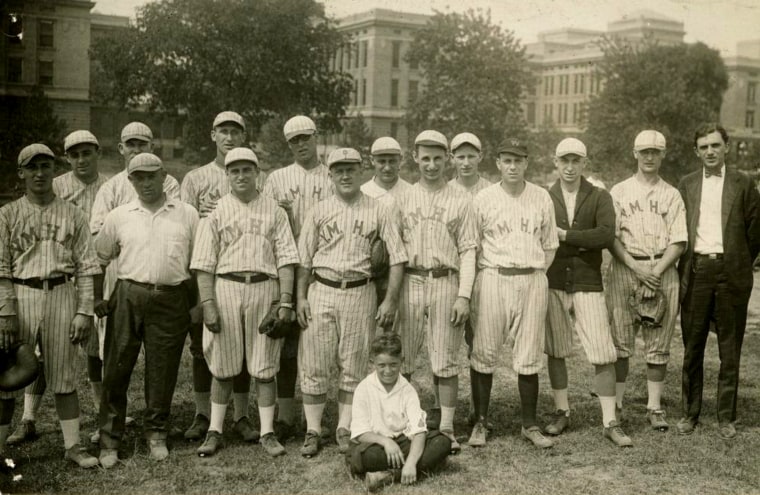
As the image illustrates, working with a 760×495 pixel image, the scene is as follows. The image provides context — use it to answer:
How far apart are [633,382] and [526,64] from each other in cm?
3944

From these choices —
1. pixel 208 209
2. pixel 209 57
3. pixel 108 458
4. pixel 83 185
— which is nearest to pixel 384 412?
pixel 108 458

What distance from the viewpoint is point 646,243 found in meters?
6.36

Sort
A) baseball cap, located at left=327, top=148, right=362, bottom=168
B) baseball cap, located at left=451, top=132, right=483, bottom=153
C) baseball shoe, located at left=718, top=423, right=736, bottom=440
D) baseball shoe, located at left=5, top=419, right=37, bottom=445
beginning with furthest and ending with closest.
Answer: baseball cap, located at left=451, top=132, right=483, bottom=153
baseball shoe, located at left=718, top=423, right=736, bottom=440
baseball shoe, located at left=5, top=419, right=37, bottom=445
baseball cap, located at left=327, top=148, right=362, bottom=168

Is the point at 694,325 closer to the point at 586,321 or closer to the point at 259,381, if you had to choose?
the point at 586,321

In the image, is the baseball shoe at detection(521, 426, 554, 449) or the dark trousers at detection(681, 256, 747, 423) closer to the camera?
the baseball shoe at detection(521, 426, 554, 449)

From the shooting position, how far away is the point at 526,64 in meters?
45.1

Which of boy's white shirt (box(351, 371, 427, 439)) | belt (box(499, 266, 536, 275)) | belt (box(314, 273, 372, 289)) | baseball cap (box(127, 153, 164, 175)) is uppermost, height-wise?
baseball cap (box(127, 153, 164, 175))

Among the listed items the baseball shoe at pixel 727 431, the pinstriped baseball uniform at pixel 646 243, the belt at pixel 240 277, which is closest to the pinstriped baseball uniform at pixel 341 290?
the belt at pixel 240 277

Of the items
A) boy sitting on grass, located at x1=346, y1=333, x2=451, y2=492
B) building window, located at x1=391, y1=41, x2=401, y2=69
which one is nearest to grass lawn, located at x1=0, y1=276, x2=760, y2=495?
boy sitting on grass, located at x1=346, y1=333, x2=451, y2=492

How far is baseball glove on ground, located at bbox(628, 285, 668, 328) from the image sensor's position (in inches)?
246

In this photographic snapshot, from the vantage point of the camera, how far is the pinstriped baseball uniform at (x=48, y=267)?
205 inches

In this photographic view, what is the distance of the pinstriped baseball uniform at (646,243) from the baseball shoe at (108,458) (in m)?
4.11

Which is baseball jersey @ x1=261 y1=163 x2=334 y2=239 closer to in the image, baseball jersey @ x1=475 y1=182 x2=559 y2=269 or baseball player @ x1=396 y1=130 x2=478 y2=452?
baseball player @ x1=396 y1=130 x2=478 y2=452

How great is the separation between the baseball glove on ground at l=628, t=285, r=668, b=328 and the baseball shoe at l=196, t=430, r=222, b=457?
3.53 metres
